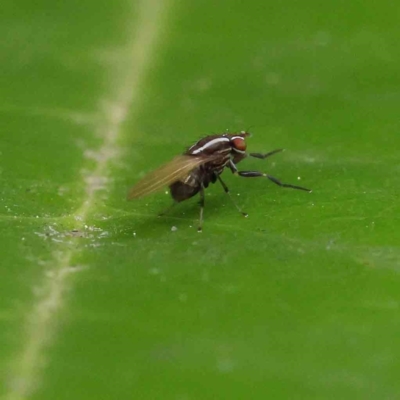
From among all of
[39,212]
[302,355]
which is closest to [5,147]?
[39,212]

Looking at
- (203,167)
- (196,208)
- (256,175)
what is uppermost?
(203,167)

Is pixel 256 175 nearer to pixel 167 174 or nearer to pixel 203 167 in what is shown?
pixel 203 167

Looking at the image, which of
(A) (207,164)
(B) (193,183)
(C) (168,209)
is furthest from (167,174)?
(A) (207,164)

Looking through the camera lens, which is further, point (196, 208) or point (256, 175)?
point (256, 175)

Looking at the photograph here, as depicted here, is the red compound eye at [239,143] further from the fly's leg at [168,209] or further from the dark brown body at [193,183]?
the fly's leg at [168,209]

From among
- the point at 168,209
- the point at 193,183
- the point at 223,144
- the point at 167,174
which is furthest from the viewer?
the point at 223,144

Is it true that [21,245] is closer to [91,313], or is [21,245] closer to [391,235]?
A: [91,313]

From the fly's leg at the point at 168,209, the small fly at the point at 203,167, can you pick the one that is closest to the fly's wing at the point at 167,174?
the small fly at the point at 203,167
